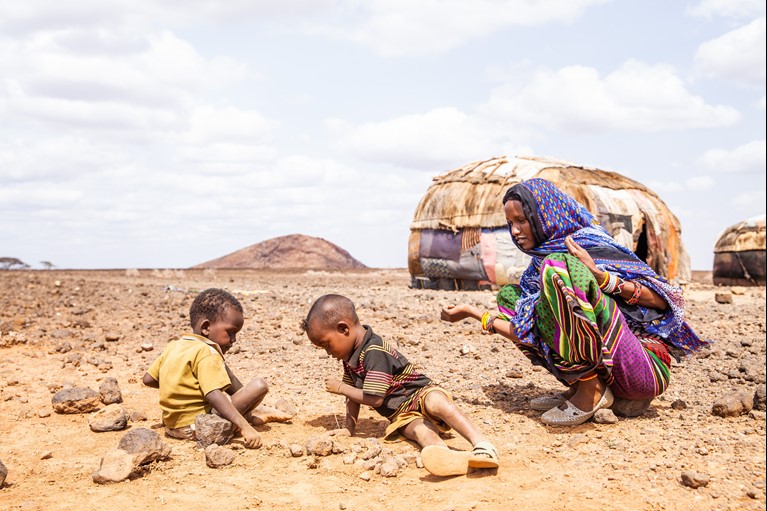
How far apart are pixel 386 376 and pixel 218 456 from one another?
934 mm

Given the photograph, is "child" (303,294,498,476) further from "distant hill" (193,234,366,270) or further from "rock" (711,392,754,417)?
"distant hill" (193,234,366,270)

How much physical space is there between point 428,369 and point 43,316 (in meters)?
5.92

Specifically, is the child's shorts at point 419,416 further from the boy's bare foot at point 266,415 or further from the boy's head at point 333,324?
the boy's bare foot at point 266,415

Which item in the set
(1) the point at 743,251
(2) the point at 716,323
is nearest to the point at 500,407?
(2) the point at 716,323

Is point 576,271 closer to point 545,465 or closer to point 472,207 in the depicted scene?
point 545,465

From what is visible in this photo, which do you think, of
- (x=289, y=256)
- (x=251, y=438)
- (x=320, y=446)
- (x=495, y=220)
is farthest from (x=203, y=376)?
(x=289, y=256)

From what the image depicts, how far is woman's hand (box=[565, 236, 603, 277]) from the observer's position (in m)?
3.76

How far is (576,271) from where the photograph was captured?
367 cm

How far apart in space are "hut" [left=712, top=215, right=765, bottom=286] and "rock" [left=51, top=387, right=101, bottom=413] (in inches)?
649

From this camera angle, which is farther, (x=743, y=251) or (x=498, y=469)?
(x=743, y=251)

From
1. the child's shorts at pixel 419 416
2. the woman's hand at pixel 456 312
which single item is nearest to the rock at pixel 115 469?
the child's shorts at pixel 419 416

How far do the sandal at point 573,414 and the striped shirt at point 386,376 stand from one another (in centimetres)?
77

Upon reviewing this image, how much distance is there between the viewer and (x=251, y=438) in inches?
141

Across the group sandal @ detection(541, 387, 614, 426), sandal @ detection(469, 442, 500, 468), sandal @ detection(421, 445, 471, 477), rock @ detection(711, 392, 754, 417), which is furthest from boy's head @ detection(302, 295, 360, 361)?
rock @ detection(711, 392, 754, 417)
